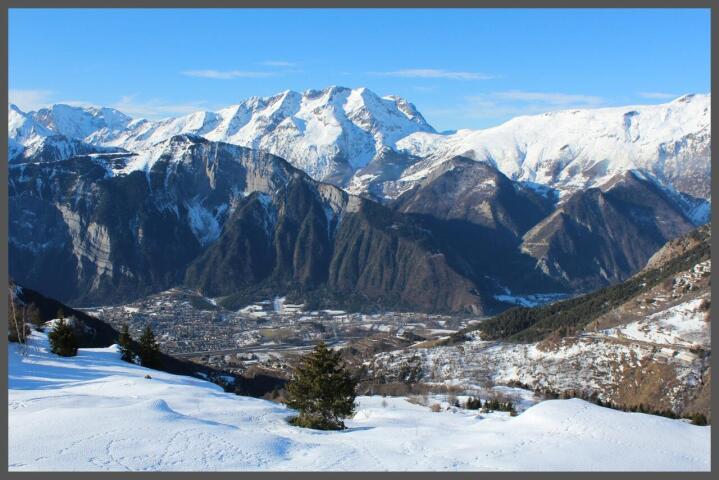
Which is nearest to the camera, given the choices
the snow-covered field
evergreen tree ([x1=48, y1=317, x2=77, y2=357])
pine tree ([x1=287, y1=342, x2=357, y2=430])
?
the snow-covered field

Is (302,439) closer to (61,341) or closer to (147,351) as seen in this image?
(61,341)

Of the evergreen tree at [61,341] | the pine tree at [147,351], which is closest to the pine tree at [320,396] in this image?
the evergreen tree at [61,341]

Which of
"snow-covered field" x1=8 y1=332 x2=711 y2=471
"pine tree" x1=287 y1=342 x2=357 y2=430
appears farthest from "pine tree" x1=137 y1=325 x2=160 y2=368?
"pine tree" x1=287 y1=342 x2=357 y2=430

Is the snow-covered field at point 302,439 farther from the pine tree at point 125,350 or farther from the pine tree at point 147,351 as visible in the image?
the pine tree at point 147,351

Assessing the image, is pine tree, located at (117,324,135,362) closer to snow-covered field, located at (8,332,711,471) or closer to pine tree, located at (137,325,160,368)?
pine tree, located at (137,325,160,368)

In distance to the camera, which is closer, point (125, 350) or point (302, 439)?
point (302, 439)

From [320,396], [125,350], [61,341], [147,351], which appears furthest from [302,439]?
[147,351]
